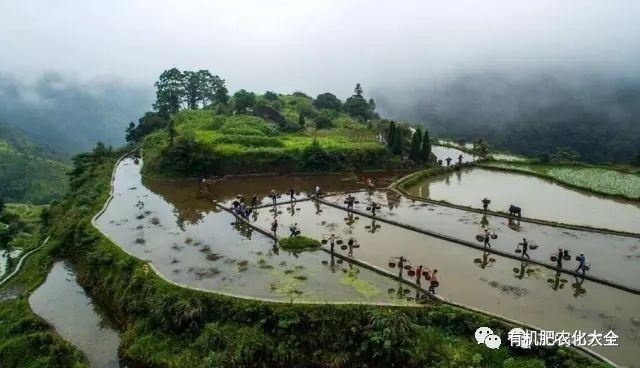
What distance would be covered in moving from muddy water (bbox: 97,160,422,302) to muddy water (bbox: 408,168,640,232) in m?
13.8

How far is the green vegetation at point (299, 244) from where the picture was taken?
23562 mm

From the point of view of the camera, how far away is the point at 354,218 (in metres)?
28.7

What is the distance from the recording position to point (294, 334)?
17281 millimetres

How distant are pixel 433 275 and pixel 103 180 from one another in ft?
104

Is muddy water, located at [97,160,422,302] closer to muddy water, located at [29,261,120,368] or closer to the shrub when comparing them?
muddy water, located at [29,261,120,368]

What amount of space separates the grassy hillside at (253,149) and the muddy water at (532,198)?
330 inches

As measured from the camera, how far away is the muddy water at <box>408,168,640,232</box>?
90.5 feet

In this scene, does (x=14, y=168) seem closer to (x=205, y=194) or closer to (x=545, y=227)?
(x=205, y=194)

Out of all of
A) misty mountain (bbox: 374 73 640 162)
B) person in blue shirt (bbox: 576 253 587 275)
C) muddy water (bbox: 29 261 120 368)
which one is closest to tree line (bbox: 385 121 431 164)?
person in blue shirt (bbox: 576 253 587 275)

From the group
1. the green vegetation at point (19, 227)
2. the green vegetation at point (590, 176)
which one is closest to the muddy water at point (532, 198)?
the green vegetation at point (590, 176)

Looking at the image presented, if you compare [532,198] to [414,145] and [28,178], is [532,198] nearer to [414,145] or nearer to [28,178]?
[414,145]

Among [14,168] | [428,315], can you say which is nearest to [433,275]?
[428,315]

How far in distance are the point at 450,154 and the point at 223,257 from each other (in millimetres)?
34036

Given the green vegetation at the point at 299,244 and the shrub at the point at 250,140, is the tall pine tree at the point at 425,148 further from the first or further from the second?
the green vegetation at the point at 299,244
